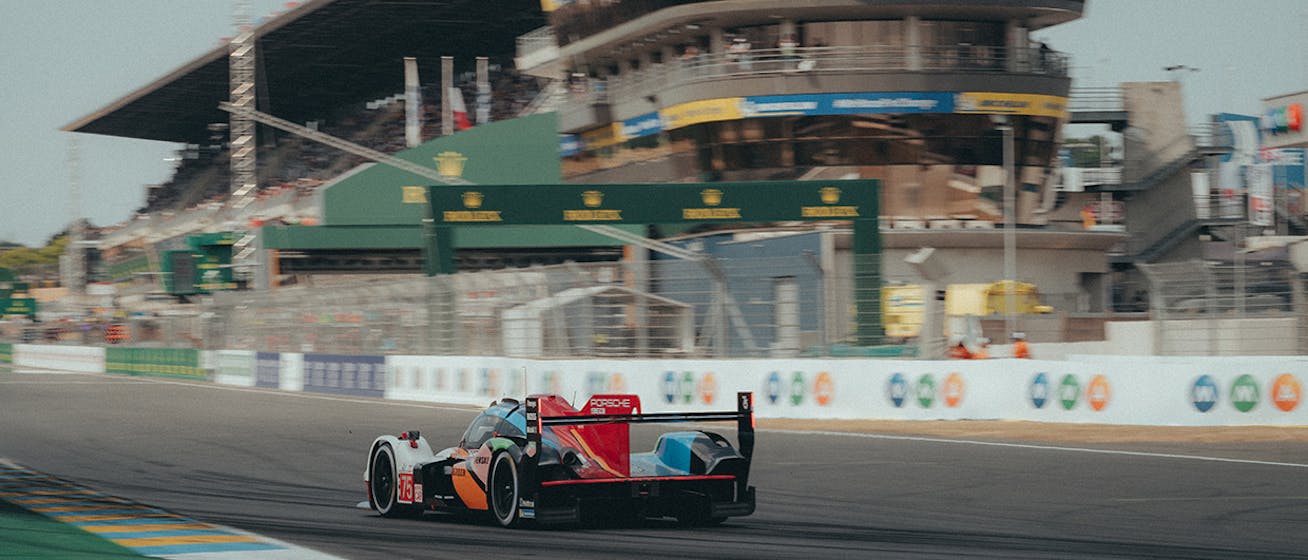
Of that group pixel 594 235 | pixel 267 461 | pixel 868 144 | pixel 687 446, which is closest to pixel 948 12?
pixel 868 144

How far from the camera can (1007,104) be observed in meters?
44.0

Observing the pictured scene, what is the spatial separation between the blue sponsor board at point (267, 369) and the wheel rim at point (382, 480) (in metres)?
29.5

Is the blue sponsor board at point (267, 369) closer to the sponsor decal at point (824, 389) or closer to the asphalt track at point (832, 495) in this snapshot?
the asphalt track at point (832, 495)

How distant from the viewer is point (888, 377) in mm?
23406

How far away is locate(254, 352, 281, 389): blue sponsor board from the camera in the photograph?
133 ft

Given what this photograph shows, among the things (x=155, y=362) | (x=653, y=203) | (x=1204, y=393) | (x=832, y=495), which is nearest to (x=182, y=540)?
(x=832, y=495)

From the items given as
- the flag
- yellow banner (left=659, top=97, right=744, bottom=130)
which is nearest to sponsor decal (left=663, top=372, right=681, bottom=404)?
yellow banner (left=659, top=97, right=744, bottom=130)

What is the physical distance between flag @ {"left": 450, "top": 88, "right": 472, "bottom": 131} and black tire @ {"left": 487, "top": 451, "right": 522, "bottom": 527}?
5288 centimetres

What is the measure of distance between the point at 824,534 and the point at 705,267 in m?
15.5

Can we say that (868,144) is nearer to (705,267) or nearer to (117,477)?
(705,267)

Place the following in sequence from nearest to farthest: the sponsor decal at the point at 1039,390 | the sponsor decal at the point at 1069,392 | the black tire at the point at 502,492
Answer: the black tire at the point at 502,492
the sponsor decal at the point at 1069,392
the sponsor decal at the point at 1039,390

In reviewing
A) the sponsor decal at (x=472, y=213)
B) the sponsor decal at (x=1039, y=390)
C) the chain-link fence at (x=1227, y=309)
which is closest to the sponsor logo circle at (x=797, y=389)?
the sponsor decal at (x=1039, y=390)

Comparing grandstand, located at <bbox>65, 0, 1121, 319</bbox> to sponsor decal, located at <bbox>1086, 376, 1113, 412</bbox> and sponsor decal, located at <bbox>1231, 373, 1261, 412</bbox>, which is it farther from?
sponsor decal, located at <bbox>1231, 373, 1261, 412</bbox>

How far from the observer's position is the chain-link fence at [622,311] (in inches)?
996
